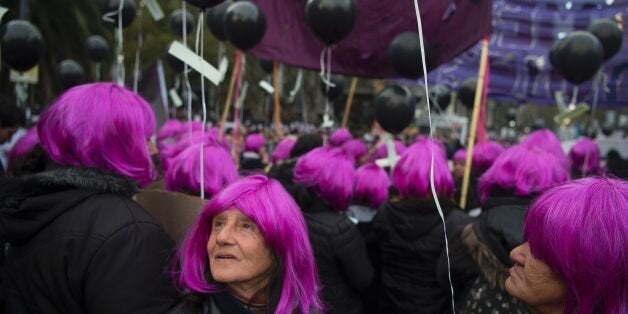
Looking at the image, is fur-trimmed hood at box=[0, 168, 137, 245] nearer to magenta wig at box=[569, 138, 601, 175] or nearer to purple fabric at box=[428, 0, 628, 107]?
magenta wig at box=[569, 138, 601, 175]

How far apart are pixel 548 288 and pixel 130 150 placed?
1.34 metres

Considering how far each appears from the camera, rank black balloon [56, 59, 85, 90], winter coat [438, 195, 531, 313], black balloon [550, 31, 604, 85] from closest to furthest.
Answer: winter coat [438, 195, 531, 313] → black balloon [550, 31, 604, 85] → black balloon [56, 59, 85, 90]

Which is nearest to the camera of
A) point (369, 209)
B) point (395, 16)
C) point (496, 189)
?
point (496, 189)

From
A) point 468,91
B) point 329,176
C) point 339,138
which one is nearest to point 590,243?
point 329,176

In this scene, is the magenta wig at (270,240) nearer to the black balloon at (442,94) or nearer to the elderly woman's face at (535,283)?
the elderly woman's face at (535,283)

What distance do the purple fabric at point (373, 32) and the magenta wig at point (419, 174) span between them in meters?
1.28

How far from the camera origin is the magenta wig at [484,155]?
4.91 m

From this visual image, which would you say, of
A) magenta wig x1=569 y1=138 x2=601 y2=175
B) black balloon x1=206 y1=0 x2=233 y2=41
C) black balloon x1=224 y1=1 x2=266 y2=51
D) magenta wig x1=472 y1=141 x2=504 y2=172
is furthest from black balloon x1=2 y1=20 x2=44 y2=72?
magenta wig x1=569 y1=138 x2=601 y2=175

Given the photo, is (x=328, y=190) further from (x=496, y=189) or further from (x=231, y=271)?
(x=231, y=271)

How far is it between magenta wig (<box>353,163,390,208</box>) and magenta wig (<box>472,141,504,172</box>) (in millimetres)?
1507

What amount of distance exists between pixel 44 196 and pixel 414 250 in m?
2.12

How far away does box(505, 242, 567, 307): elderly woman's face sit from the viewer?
4.46 feet

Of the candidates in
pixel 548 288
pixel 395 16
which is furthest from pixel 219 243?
pixel 395 16

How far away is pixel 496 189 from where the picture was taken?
264cm
